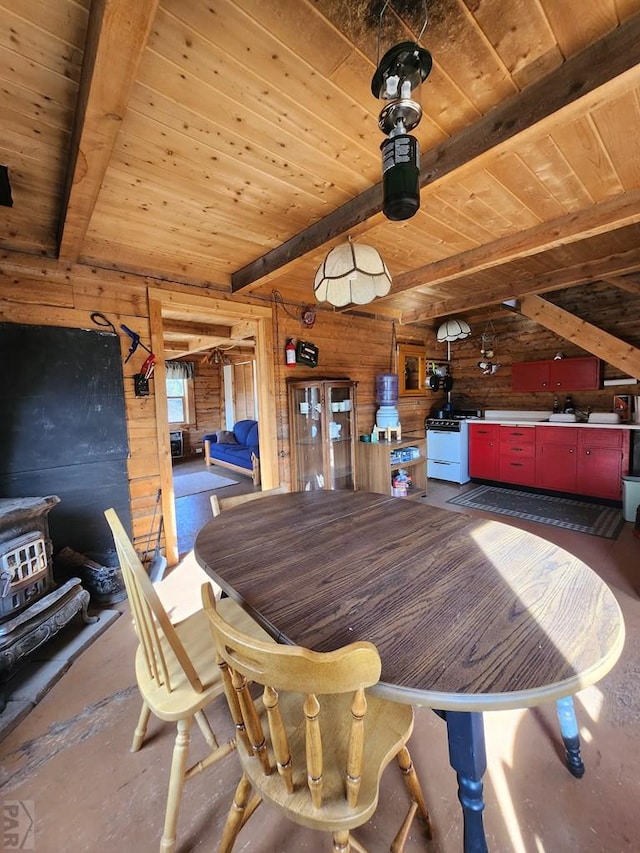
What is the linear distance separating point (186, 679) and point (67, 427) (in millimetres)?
1954

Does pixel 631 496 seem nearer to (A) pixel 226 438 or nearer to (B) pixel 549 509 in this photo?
(B) pixel 549 509

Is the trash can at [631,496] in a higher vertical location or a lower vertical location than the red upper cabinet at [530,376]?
lower

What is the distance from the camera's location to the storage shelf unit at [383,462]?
3.95 metres

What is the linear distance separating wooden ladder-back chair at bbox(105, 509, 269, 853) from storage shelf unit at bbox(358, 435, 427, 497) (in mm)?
2793

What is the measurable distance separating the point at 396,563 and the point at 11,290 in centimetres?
281

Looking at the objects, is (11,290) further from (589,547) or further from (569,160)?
(589,547)

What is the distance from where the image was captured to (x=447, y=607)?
0.98 meters

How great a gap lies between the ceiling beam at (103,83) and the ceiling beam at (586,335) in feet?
14.6

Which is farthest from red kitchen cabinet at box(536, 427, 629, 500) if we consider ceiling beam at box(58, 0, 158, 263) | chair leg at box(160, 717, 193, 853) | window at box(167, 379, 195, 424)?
window at box(167, 379, 195, 424)

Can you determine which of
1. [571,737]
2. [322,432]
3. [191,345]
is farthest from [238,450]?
[571,737]

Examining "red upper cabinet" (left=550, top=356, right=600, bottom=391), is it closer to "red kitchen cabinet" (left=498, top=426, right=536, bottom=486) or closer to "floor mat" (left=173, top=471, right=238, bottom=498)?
"red kitchen cabinet" (left=498, top=426, right=536, bottom=486)

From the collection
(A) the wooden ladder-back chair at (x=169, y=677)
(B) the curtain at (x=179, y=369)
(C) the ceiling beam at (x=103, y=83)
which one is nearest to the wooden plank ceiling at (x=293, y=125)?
(C) the ceiling beam at (x=103, y=83)

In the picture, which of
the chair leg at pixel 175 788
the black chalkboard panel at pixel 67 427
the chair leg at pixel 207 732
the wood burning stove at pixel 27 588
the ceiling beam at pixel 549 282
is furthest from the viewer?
the ceiling beam at pixel 549 282

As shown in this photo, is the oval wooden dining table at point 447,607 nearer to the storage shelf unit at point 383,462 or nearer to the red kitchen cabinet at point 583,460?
the storage shelf unit at point 383,462
